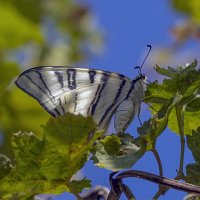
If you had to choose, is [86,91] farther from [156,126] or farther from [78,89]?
[156,126]

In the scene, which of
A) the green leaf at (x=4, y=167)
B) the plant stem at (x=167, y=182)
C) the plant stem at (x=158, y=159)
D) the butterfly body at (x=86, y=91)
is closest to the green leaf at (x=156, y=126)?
the plant stem at (x=158, y=159)

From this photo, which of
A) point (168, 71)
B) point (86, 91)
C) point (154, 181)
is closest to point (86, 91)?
point (86, 91)

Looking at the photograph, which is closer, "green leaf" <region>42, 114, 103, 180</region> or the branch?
the branch

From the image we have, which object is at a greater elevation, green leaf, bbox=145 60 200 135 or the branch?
green leaf, bbox=145 60 200 135

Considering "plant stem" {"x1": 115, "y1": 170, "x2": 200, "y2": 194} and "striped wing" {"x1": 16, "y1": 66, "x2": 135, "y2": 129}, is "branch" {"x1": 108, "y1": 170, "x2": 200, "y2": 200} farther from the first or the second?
"striped wing" {"x1": 16, "y1": 66, "x2": 135, "y2": 129}

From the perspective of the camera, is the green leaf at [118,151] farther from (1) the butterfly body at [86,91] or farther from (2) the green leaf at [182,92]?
(1) the butterfly body at [86,91]

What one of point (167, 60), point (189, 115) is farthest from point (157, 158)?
point (167, 60)

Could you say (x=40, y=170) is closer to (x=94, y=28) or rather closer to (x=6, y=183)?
(x=6, y=183)

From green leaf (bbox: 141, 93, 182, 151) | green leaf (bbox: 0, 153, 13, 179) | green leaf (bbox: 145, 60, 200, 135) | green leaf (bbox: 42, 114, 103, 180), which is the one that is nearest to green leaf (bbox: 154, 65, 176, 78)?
green leaf (bbox: 145, 60, 200, 135)
